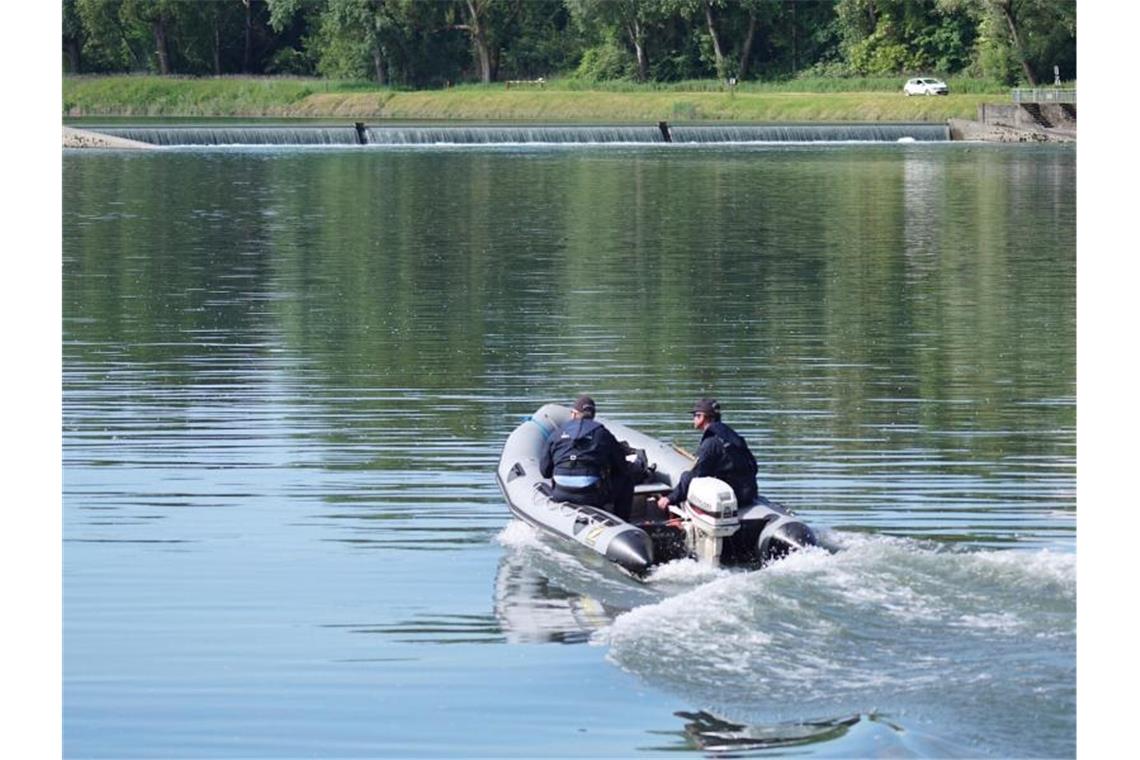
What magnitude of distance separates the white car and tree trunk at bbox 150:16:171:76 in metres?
40.4

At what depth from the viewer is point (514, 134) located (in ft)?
259

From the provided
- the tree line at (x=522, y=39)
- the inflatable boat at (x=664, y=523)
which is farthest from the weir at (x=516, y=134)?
the inflatable boat at (x=664, y=523)

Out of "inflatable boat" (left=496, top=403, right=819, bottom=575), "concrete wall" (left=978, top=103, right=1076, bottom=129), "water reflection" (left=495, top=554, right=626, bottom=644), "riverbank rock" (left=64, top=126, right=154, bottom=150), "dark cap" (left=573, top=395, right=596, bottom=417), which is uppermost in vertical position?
"concrete wall" (left=978, top=103, right=1076, bottom=129)

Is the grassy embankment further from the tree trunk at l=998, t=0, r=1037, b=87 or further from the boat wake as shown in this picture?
the boat wake

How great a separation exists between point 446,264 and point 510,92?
2340 inches

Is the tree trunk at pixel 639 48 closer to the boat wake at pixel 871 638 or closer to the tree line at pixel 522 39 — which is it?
the tree line at pixel 522 39

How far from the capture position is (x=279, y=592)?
51.0 feet

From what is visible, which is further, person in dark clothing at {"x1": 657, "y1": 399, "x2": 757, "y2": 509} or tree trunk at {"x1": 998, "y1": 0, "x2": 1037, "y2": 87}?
tree trunk at {"x1": 998, "y1": 0, "x2": 1037, "y2": 87}

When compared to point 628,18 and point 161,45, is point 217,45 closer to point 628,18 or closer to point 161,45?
point 161,45

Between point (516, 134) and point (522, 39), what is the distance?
90.9 feet

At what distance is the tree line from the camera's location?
311 ft

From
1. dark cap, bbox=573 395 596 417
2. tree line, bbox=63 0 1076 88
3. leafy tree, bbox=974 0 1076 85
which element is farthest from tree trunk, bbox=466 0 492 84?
dark cap, bbox=573 395 596 417
